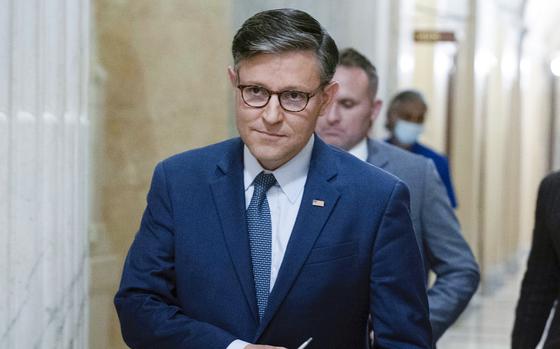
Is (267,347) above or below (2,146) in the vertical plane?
below

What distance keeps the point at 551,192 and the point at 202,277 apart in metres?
1.84

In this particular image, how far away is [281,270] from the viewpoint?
11.0ft

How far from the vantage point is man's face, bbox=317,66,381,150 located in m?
5.48

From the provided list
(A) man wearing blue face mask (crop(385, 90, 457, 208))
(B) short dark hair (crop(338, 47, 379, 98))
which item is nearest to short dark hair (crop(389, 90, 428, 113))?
(A) man wearing blue face mask (crop(385, 90, 457, 208))

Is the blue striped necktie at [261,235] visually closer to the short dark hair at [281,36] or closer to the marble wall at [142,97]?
the short dark hair at [281,36]

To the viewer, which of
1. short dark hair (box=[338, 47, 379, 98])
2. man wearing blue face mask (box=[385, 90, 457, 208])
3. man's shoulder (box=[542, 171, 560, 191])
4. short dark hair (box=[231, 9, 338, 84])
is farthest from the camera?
man wearing blue face mask (box=[385, 90, 457, 208])

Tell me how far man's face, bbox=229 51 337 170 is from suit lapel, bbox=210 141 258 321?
126mm

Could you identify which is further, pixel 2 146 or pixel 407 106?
pixel 407 106

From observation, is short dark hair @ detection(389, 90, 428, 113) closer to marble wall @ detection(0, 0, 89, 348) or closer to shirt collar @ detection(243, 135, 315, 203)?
marble wall @ detection(0, 0, 89, 348)

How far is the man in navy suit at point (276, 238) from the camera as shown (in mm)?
3301

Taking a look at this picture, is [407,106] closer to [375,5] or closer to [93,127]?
[375,5]

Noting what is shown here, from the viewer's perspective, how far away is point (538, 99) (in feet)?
99.0

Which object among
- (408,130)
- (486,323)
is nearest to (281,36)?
(408,130)

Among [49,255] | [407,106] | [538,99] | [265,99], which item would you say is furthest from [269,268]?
[538,99]
